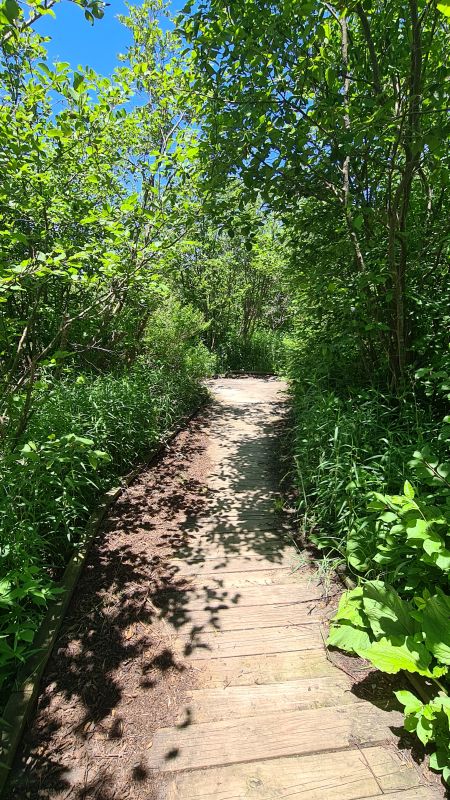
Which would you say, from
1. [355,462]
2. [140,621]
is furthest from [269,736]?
[355,462]

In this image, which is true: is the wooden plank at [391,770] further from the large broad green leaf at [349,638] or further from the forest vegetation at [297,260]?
the large broad green leaf at [349,638]

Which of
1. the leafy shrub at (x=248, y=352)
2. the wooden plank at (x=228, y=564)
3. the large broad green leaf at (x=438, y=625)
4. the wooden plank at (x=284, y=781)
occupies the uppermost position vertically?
the leafy shrub at (x=248, y=352)

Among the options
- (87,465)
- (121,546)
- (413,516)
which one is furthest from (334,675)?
(87,465)

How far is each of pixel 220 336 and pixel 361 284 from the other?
39.1ft

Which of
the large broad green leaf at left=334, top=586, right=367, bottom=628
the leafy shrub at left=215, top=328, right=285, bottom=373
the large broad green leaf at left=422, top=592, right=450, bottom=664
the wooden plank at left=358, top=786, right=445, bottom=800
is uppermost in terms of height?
the leafy shrub at left=215, top=328, right=285, bottom=373

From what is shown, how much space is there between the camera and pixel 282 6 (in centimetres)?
282

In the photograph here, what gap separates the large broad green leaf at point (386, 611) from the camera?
2.02 m

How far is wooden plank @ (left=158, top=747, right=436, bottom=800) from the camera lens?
→ 161 cm

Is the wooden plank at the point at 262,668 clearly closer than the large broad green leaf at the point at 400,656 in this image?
No

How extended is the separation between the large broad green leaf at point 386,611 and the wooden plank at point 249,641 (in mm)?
493

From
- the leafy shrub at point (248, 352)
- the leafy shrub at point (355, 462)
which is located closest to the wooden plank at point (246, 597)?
the leafy shrub at point (355, 462)

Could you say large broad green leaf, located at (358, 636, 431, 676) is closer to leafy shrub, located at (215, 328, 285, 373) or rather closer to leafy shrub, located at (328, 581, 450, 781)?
leafy shrub, located at (328, 581, 450, 781)

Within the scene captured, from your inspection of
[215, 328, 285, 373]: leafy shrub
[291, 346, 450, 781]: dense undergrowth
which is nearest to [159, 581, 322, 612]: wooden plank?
[291, 346, 450, 781]: dense undergrowth

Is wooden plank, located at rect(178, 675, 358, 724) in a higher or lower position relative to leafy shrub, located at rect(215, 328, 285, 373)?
lower
